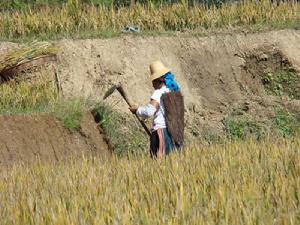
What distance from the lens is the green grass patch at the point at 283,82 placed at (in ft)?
56.4

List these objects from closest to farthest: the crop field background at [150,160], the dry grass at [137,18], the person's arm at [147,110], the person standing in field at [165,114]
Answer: the crop field background at [150,160] → the person's arm at [147,110] → the person standing in field at [165,114] → the dry grass at [137,18]

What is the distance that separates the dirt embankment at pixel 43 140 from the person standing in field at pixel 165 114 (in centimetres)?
253

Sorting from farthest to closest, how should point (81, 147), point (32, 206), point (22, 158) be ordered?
point (81, 147) → point (22, 158) → point (32, 206)

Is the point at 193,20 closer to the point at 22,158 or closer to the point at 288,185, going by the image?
the point at 22,158

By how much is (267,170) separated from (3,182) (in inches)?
99.2

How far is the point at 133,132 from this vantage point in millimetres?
14727

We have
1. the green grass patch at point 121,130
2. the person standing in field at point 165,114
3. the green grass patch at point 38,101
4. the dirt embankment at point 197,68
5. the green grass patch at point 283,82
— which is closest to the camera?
the person standing in field at point 165,114

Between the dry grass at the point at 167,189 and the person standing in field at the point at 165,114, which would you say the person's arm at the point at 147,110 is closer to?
the person standing in field at the point at 165,114

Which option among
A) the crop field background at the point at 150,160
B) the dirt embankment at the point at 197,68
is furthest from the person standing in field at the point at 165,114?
the dirt embankment at the point at 197,68

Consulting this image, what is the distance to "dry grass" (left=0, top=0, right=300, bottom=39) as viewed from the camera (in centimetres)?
1744

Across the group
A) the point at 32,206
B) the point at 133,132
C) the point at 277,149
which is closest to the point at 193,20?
the point at 133,132

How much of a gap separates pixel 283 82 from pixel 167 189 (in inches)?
419

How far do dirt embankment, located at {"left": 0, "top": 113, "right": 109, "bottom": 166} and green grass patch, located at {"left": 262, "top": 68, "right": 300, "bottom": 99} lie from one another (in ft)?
15.5

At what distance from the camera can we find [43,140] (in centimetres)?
1274
